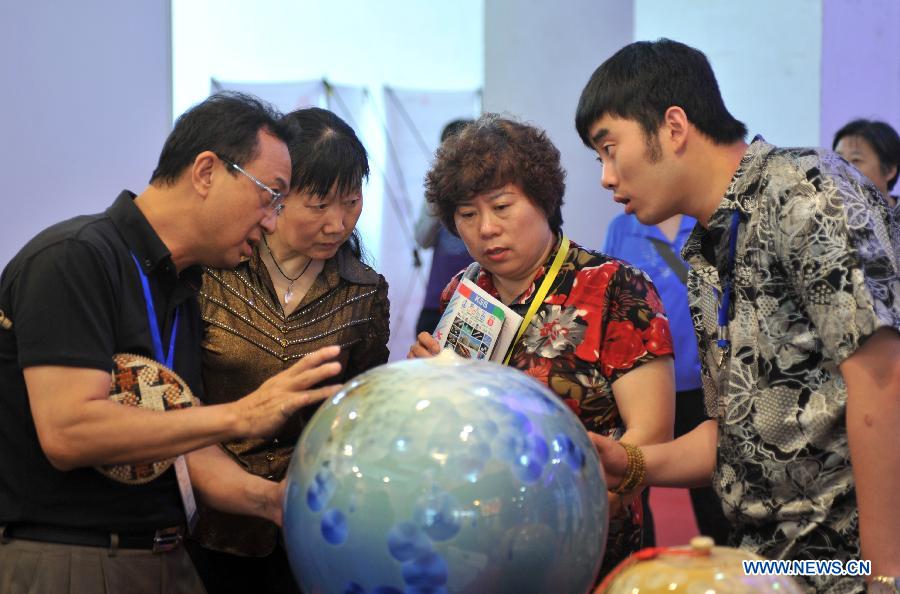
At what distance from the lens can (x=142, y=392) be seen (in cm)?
168

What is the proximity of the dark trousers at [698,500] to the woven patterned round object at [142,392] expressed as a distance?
7.30 ft

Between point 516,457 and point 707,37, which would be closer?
point 516,457

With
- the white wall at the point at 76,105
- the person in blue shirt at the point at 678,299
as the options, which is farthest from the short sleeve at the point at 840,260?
the white wall at the point at 76,105

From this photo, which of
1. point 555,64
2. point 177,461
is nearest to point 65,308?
point 177,461

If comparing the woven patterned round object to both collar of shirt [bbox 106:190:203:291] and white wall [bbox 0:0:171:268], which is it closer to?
collar of shirt [bbox 106:190:203:291]

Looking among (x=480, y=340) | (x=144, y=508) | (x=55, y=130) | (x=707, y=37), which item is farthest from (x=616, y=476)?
(x=707, y=37)

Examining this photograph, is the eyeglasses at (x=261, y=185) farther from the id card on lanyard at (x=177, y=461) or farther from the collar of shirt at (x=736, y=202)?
the collar of shirt at (x=736, y=202)

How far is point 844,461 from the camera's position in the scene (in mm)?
1634

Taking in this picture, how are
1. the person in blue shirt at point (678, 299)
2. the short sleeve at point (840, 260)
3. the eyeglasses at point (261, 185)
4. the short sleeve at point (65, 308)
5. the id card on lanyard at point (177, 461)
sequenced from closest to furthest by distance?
the short sleeve at point (840, 260), the short sleeve at point (65, 308), the id card on lanyard at point (177, 461), the eyeglasses at point (261, 185), the person in blue shirt at point (678, 299)

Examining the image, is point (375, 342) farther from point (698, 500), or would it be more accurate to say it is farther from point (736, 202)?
point (698, 500)

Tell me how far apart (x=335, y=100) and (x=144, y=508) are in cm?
494

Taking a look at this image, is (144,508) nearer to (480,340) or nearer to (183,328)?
(183,328)

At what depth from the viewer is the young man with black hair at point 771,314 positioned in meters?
1.52

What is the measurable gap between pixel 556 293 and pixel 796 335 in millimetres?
690
